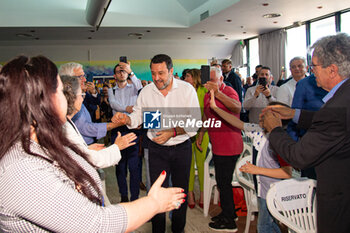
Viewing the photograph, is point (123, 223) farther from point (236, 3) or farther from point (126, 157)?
point (236, 3)

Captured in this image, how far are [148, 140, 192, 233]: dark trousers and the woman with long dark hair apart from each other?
1.45 m

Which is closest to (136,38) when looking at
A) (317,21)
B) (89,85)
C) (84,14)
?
(84,14)

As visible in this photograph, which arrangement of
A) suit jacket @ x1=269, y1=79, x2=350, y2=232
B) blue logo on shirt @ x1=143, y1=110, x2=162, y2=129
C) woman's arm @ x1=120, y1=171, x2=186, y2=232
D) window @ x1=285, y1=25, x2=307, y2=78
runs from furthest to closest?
window @ x1=285, y1=25, x2=307, y2=78 < blue logo on shirt @ x1=143, y1=110, x2=162, y2=129 < suit jacket @ x1=269, y1=79, x2=350, y2=232 < woman's arm @ x1=120, y1=171, x2=186, y2=232

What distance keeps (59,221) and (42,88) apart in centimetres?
38

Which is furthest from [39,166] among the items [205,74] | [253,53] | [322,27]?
[253,53]

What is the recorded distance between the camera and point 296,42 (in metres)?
9.91

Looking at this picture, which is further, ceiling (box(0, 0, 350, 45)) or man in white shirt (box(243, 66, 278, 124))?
ceiling (box(0, 0, 350, 45))

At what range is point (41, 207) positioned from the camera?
2.38 ft

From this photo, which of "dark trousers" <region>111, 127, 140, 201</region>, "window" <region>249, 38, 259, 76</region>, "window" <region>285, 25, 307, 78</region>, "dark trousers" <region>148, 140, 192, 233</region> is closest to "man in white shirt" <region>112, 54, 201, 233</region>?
"dark trousers" <region>148, 140, 192, 233</region>

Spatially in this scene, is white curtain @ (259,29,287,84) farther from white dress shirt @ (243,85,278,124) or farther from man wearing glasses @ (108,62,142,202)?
man wearing glasses @ (108,62,142,202)

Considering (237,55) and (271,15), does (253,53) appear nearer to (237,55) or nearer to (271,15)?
(237,55)

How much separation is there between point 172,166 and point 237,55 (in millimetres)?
12030

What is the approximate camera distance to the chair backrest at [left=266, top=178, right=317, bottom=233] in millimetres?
1514

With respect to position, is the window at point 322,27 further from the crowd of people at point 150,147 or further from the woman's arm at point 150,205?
the woman's arm at point 150,205
